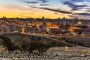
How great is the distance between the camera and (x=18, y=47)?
6445 millimetres

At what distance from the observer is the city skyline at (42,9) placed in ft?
20.9

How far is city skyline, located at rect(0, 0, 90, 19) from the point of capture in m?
6.37

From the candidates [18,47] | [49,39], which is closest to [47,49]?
[49,39]

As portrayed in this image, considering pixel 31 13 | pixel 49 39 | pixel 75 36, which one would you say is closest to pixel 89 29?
pixel 75 36

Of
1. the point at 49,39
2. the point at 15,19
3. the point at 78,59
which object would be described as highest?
the point at 15,19

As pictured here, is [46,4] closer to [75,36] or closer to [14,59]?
[75,36]

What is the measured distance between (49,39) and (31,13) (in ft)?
2.12

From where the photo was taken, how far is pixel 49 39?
21.1ft

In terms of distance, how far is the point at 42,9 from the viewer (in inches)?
252

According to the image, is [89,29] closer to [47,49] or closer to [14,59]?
[47,49]

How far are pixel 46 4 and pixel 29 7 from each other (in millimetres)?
352

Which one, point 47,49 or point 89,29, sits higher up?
point 89,29

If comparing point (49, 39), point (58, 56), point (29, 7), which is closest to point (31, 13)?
point (29, 7)

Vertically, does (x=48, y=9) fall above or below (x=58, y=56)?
above
